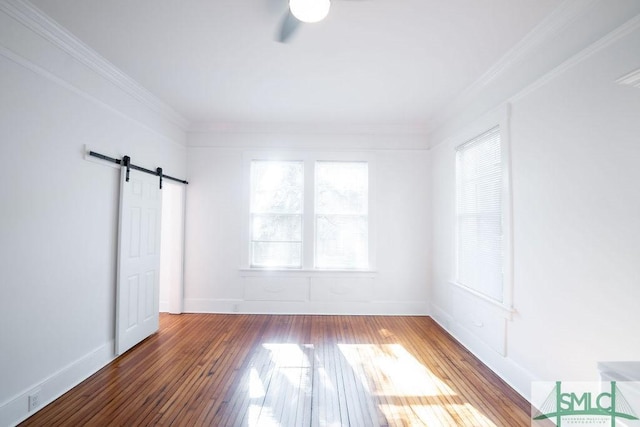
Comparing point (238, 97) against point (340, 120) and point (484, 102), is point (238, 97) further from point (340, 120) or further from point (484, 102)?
point (484, 102)

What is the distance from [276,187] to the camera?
4691mm

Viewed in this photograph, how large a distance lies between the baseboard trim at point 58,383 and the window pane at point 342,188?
10.2 feet

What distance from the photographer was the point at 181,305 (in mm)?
4559

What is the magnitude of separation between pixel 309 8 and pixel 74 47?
6.92 ft

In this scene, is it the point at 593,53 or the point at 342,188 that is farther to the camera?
the point at 342,188

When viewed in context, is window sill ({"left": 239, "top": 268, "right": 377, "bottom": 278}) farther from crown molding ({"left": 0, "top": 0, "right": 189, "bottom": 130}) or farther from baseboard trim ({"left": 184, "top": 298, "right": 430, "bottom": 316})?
crown molding ({"left": 0, "top": 0, "right": 189, "bottom": 130})

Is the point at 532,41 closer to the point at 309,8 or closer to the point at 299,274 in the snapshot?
the point at 309,8

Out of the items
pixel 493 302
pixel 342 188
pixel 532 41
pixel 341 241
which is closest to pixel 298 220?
pixel 341 241

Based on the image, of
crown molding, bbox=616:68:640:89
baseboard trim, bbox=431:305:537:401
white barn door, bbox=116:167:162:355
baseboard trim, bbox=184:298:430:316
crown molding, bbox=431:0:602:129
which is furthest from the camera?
baseboard trim, bbox=184:298:430:316

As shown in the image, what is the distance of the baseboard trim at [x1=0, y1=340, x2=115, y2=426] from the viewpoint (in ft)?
6.60

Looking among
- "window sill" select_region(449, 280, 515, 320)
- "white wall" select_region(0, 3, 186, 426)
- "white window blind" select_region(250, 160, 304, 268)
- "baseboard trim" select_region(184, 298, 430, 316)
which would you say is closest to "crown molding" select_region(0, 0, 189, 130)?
"white wall" select_region(0, 3, 186, 426)

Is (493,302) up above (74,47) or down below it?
below

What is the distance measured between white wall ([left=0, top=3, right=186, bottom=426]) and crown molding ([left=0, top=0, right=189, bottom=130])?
0.02m

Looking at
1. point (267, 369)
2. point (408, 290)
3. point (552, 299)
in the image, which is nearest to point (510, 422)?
point (552, 299)
